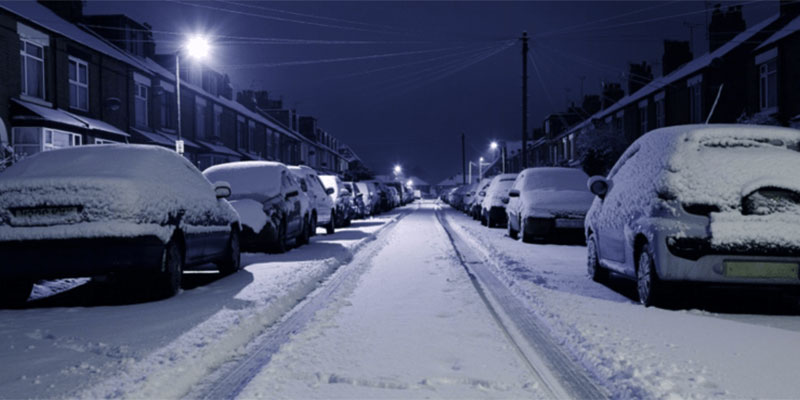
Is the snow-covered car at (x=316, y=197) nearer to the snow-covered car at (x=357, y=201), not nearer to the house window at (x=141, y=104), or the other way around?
the snow-covered car at (x=357, y=201)

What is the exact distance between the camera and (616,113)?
145ft

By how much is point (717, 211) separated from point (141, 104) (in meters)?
28.7

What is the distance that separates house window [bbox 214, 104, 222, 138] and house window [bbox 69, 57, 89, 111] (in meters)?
15.4

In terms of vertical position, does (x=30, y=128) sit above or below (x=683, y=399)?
above

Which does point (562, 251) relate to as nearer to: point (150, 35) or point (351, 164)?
point (150, 35)

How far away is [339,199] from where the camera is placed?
2194 centimetres

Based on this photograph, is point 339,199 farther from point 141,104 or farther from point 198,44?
point 141,104

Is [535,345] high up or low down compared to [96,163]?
down

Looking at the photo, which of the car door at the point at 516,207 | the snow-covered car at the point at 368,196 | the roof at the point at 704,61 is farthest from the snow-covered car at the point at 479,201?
the roof at the point at 704,61

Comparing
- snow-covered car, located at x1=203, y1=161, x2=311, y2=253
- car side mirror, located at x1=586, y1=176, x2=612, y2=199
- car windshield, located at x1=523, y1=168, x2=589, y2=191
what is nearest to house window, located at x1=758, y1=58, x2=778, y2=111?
car windshield, located at x1=523, y1=168, x2=589, y2=191

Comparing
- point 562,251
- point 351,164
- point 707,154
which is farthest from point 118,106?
point 351,164

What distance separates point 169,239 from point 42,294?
6.77 ft

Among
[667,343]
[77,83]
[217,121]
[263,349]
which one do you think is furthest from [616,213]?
[217,121]

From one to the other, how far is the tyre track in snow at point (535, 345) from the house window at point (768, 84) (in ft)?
67.2
